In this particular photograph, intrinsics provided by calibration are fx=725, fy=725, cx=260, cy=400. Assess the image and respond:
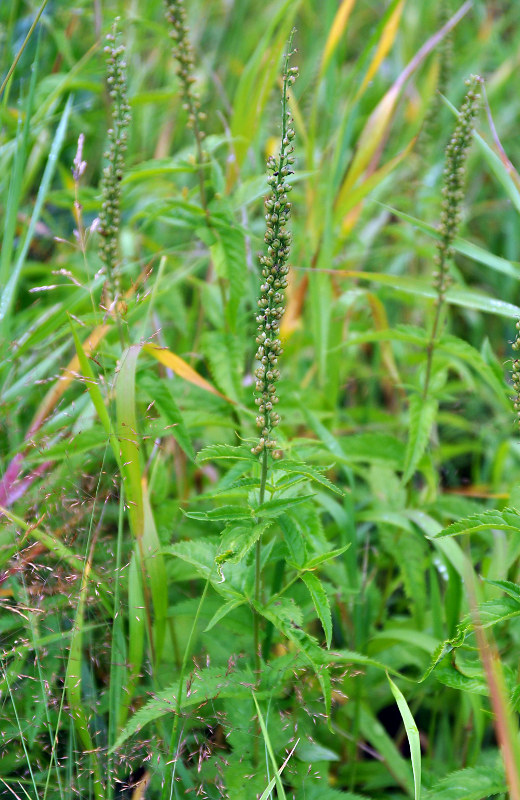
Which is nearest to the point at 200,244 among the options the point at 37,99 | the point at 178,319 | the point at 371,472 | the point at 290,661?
the point at 178,319

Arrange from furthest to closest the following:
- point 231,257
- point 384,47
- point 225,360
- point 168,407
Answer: point 384,47
point 225,360
point 231,257
point 168,407

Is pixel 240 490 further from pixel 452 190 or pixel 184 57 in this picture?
pixel 184 57

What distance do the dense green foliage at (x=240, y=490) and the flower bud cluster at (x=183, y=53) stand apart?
0.01 m

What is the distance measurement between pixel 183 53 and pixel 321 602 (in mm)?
1998

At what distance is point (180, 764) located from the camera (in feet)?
7.39

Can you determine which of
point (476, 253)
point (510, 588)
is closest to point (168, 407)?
point (510, 588)

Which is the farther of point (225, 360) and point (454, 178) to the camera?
point (225, 360)

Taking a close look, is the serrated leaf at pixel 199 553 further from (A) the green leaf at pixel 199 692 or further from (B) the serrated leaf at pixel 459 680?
(B) the serrated leaf at pixel 459 680

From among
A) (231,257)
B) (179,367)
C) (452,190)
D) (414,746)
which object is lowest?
(414,746)

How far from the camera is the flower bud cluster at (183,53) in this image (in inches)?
102

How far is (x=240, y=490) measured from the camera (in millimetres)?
2029

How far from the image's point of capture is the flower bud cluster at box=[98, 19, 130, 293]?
2443mm

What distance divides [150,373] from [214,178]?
0.80m

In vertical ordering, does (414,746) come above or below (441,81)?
below
